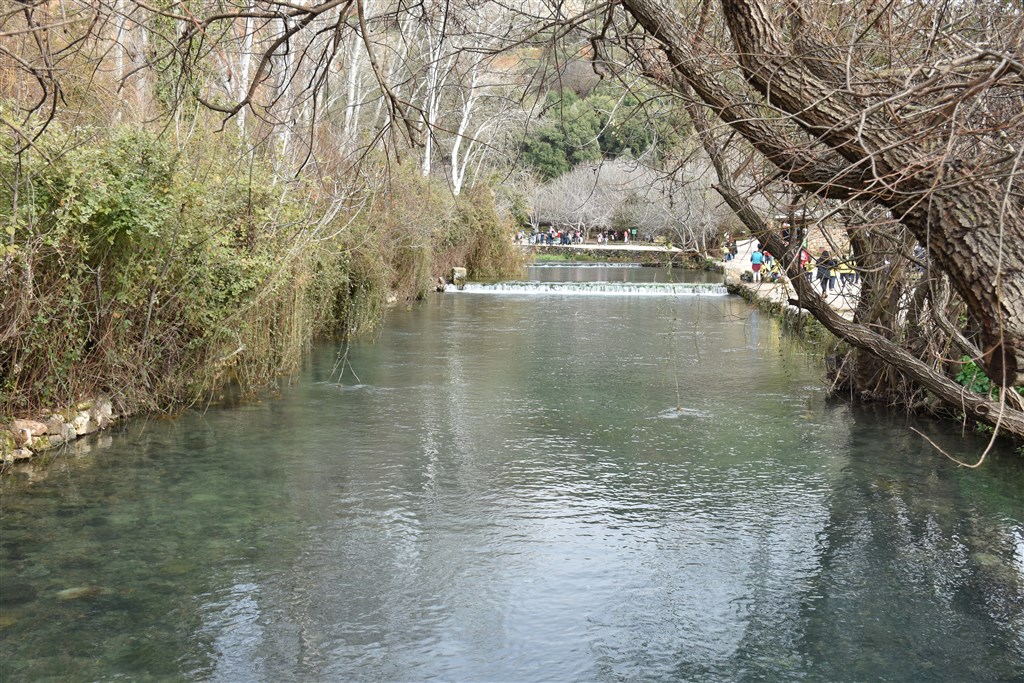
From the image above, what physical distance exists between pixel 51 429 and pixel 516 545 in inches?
181

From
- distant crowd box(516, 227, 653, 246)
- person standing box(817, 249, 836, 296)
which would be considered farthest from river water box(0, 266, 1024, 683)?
distant crowd box(516, 227, 653, 246)

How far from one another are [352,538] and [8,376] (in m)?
3.48

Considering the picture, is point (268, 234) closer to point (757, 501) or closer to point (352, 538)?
point (352, 538)

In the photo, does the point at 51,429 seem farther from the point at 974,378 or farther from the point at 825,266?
the point at 974,378

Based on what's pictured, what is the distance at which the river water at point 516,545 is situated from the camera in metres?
5.25

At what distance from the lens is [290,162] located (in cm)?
1304

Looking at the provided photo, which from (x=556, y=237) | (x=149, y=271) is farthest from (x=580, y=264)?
(x=149, y=271)

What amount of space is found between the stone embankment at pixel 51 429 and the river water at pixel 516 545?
0.71 feet

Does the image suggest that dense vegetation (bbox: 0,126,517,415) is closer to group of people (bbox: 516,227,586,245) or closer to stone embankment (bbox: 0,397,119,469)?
stone embankment (bbox: 0,397,119,469)

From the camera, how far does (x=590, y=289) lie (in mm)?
28250

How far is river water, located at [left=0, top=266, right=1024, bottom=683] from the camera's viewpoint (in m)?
5.25

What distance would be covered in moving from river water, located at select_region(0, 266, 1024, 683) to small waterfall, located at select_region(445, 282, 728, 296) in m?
15.4

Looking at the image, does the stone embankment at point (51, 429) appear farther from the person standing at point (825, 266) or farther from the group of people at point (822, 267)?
the person standing at point (825, 266)

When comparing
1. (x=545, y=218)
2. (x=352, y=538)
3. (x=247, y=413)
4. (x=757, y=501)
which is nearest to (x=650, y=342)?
(x=247, y=413)
